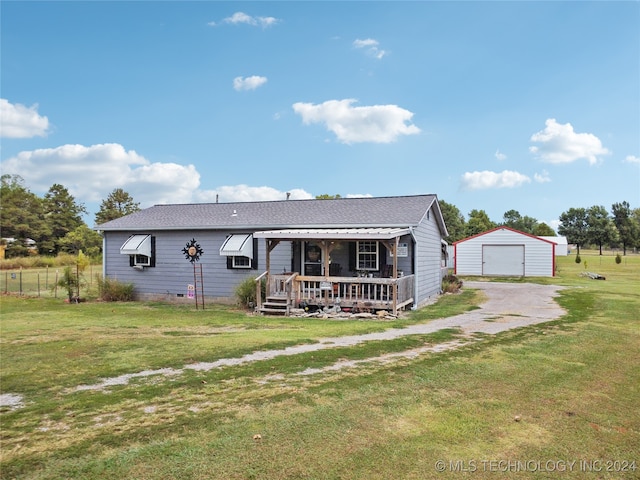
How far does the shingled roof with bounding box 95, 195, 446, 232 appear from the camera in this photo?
50.9 ft

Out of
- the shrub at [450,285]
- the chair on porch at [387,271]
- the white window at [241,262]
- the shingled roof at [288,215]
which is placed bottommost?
the shrub at [450,285]

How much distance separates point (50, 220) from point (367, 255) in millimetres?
52512

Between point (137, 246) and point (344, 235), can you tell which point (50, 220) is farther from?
point (344, 235)

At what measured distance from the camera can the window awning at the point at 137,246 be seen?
1739cm

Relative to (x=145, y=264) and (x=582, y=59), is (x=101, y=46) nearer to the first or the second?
(x=145, y=264)

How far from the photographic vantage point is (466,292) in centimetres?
2009

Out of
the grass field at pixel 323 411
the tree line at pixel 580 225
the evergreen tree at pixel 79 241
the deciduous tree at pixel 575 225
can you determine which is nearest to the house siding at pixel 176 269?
the grass field at pixel 323 411

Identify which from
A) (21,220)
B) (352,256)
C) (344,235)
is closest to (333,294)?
(344,235)

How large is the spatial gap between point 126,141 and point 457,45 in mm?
18717

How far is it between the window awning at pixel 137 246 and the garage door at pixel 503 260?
23.1 metres

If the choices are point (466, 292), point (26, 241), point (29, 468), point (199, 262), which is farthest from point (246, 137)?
point (26, 241)

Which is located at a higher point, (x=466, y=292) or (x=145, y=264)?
(x=145, y=264)

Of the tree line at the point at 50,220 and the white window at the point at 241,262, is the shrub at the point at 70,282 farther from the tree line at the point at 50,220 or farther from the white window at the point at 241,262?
the tree line at the point at 50,220

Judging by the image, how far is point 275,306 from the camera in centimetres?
1384
